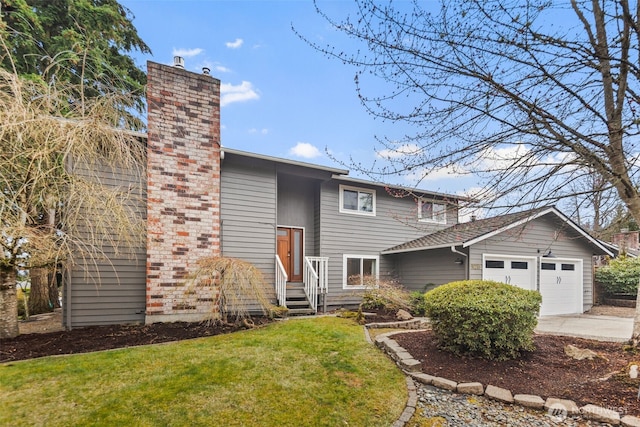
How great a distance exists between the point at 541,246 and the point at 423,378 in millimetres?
9400

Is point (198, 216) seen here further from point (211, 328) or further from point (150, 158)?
point (211, 328)

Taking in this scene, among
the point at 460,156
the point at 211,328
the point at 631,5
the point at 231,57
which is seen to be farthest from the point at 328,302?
the point at 631,5

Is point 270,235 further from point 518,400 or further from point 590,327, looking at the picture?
point 590,327

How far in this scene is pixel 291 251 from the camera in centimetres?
1063

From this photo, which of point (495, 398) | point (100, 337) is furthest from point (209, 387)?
point (100, 337)

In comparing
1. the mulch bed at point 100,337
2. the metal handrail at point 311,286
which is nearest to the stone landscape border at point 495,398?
the mulch bed at point 100,337

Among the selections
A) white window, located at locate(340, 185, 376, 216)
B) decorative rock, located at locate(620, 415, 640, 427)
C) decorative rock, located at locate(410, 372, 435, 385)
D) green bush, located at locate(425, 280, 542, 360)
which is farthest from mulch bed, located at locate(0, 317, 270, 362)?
decorative rock, located at locate(620, 415, 640, 427)

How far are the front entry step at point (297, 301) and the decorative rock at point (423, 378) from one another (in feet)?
15.3

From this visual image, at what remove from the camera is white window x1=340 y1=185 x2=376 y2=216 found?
11.1 metres

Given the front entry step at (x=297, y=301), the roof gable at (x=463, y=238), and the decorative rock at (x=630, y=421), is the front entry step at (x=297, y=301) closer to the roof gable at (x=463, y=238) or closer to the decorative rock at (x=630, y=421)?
the roof gable at (x=463, y=238)

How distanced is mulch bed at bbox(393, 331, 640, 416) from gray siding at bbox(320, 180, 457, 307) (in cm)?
509

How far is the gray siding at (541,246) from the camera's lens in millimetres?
9797

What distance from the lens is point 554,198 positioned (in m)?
4.11

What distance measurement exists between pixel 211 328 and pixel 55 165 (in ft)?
13.1
